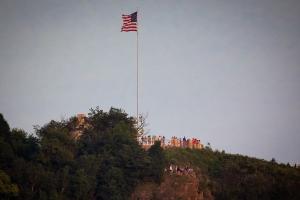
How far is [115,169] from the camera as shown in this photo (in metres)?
72.8

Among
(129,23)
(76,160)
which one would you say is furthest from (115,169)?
(129,23)

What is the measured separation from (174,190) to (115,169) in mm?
7768

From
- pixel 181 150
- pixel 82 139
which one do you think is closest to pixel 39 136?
pixel 82 139

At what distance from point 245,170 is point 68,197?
23345 millimetres

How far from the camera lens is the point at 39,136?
253 feet

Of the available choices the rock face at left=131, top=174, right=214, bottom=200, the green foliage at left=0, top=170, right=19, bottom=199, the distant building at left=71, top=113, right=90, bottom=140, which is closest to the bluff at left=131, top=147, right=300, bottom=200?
the rock face at left=131, top=174, right=214, bottom=200

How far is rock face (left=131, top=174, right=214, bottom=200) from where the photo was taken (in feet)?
246

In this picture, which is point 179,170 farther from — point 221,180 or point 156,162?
point 221,180

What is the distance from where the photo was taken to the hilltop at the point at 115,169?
69.9 m

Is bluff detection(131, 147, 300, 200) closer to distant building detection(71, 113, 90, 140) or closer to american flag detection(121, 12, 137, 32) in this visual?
distant building detection(71, 113, 90, 140)

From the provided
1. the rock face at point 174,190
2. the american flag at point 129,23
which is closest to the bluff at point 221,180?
the rock face at point 174,190

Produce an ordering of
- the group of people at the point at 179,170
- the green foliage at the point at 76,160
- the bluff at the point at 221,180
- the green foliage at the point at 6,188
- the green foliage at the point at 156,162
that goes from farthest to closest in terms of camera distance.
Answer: the group of people at the point at 179,170, the bluff at the point at 221,180, the green foliage at the point at 156,162, the green foliage at the point at 76,160, the green foliage at the point at 6,188

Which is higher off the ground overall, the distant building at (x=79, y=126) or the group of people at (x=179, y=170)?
the distant building at (x=79, y=126)

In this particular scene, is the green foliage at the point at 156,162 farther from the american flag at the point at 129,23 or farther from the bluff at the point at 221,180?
the american flag at the point at 129,23
